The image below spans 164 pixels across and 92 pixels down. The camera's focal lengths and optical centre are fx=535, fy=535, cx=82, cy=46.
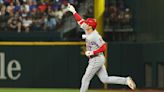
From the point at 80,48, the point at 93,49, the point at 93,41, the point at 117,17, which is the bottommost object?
the point at 80,48

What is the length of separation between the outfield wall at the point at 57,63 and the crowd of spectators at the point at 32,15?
0.93 metres

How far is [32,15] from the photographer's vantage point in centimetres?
1784

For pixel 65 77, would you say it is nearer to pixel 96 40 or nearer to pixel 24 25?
pixel 24 25

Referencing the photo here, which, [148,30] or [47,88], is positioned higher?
Result: [148,30]

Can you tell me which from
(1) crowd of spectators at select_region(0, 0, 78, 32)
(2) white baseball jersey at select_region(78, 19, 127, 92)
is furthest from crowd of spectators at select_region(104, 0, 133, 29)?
(2) white baseball jersey at select_region(78, 19, 127, 92)

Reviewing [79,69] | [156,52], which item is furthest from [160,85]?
[79,69]

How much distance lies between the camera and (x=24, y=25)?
58.3 ft

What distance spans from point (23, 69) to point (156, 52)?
419cm

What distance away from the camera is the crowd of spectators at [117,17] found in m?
16.9

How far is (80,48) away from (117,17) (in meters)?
1.58

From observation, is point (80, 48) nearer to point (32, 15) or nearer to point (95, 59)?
point (32, 15)

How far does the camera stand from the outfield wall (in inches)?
651

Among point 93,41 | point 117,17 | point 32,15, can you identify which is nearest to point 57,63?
point 32,15

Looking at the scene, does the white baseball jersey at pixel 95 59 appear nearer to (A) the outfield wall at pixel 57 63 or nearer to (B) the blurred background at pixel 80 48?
(B) the blurred background at pixel 80 48
